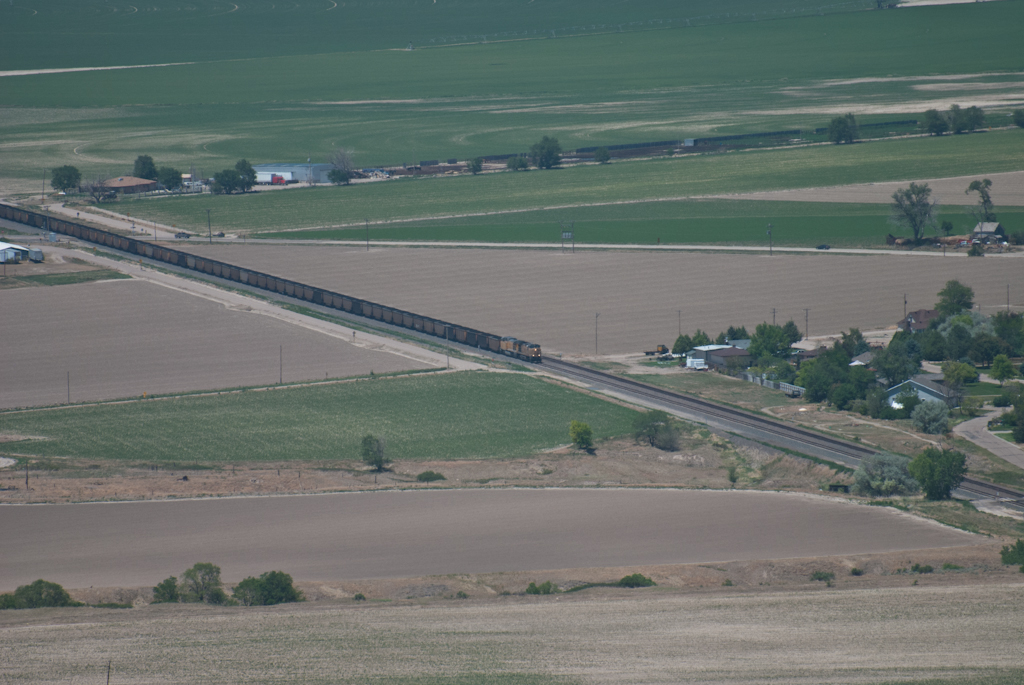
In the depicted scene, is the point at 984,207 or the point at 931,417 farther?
the point at 984,207

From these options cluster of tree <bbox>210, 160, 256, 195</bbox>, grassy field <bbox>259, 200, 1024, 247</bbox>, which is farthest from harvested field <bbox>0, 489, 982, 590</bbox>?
cluster of tree <bbox>210, 160, 256, 195</bbox>

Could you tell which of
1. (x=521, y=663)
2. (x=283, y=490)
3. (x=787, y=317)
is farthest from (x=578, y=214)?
(x=521, y=663)

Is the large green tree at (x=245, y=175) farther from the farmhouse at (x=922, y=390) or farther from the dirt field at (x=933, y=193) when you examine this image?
the farmhouse at (x=922, y=390)

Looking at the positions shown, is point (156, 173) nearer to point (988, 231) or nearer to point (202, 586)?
point (988, 231)

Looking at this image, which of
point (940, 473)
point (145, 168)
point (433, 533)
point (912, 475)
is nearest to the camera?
point (433, 533)

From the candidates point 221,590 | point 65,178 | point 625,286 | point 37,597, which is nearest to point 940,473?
point 221,590

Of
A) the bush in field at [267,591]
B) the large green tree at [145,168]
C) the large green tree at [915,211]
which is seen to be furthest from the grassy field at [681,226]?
the bush in field at [267,591]

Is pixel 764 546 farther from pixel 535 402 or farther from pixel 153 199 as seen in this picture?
pixel 153 199
